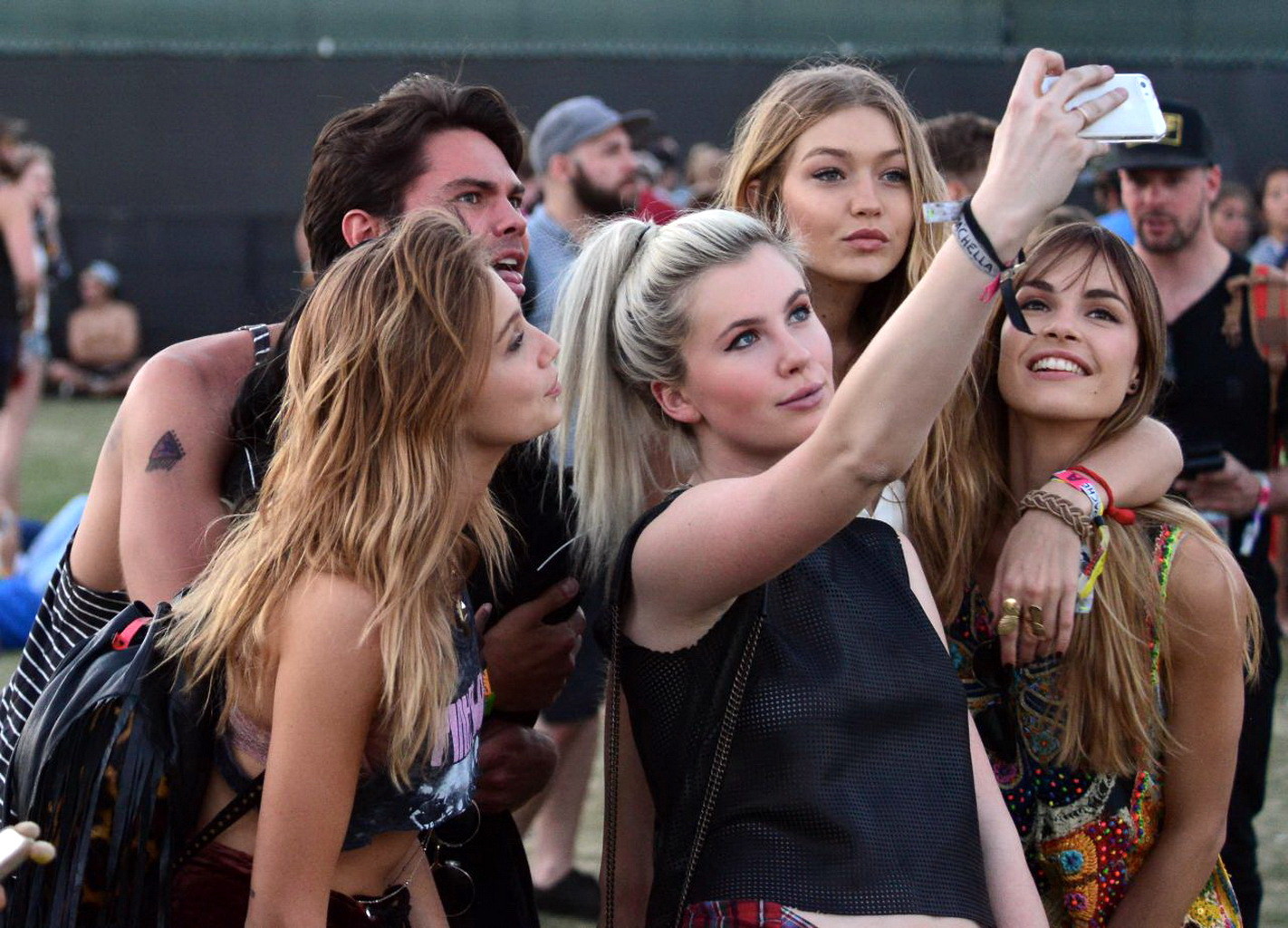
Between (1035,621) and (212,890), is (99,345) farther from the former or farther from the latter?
(1035,621)

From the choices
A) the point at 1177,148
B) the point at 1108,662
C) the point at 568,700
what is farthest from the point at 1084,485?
the point at 1177,148

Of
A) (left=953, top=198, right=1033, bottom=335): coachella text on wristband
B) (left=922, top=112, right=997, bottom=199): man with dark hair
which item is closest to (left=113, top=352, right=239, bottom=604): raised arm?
(left=953, top=198, right=1033, bottom=335): coachella text on wristband

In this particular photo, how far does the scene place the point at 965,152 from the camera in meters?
4.84

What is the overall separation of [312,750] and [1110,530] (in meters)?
1.33

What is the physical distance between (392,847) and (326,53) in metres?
16.2

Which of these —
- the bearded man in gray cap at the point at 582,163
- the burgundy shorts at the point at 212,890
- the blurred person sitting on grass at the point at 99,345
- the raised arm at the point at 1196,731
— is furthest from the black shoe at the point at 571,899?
the blurred person sitting on grass at the point at 99,345

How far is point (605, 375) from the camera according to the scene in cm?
242

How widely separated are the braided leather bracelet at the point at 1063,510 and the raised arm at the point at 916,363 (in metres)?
0.63

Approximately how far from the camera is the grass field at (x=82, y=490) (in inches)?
171

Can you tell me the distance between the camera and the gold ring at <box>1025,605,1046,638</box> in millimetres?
2342

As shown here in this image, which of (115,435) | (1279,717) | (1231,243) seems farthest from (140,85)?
(115,435)

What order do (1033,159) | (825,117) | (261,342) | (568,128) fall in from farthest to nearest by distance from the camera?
1. (568,128)
2. (825,117)
3. (261,342)
4. (1033,159)

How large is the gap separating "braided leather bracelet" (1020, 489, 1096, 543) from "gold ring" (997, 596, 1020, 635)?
158mm

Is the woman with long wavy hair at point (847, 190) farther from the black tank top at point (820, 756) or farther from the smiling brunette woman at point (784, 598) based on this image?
the black tank top at point (820, 756)
